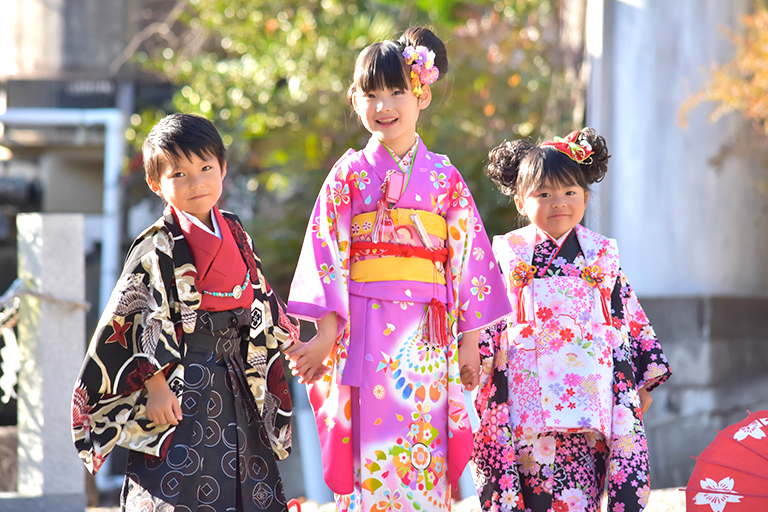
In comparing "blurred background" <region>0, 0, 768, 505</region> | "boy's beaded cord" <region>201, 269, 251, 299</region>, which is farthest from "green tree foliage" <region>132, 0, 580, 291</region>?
"boy's beaded cord" <region>201, 269, 251, 299</region>

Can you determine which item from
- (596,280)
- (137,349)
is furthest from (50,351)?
(596,280)

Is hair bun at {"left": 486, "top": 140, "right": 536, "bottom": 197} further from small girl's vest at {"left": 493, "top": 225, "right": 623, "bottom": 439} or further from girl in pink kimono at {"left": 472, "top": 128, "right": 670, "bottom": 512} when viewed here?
small girl's vest at {"left": 493, "top": 225, "right": 623, "bottom": 439}

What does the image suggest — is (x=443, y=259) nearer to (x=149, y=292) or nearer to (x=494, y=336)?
(x=494, y=336)

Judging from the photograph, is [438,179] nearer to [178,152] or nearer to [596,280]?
[596,280]

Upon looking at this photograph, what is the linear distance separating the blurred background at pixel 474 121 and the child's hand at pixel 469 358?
7.72ft

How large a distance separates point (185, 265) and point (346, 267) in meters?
0.53

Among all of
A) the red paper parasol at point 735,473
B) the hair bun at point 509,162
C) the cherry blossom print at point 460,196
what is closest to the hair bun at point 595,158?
the hair bun at point 509,162

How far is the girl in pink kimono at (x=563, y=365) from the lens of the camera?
276cm

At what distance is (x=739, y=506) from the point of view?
2555 millimetres

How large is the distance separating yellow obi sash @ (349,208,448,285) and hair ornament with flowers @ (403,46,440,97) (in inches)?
17.6

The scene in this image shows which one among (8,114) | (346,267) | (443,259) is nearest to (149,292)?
(346,267)

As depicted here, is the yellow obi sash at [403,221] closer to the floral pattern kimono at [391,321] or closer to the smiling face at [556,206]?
the floral pattern kimono at [391,321]

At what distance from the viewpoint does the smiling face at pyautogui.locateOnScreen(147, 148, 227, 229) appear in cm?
253

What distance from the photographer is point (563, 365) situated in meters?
2.79
